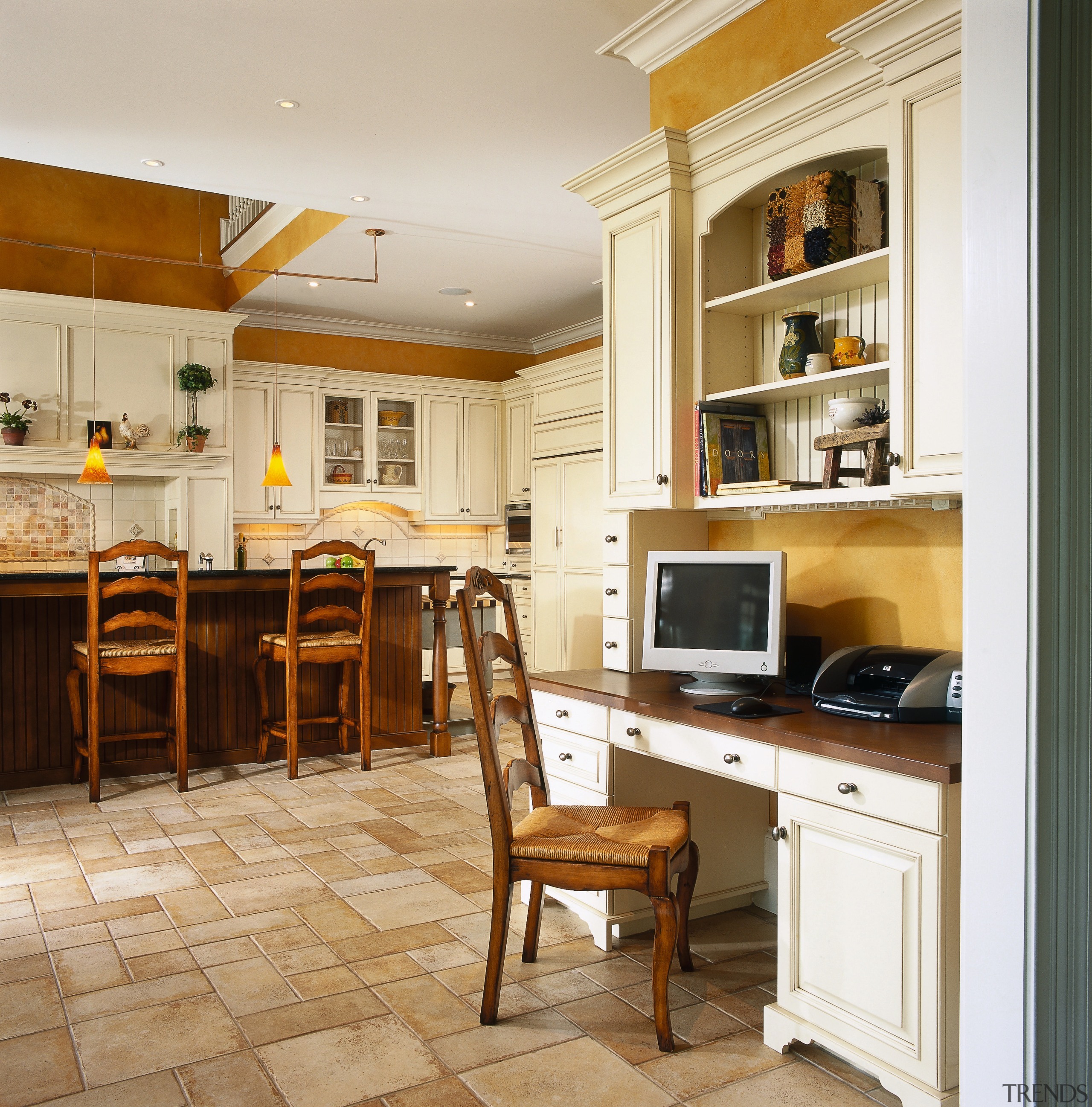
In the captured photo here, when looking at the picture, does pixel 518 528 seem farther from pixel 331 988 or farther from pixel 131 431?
pixel 331 988

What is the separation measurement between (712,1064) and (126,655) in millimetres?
3359

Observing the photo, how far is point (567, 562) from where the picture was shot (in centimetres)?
719

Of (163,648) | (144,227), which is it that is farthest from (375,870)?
(144,227)

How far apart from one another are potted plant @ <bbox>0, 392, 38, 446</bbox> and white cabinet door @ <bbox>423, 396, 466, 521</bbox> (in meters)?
2.94

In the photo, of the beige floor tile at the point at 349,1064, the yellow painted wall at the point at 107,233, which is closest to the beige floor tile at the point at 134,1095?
the beige floor tile at the point at 349,1064

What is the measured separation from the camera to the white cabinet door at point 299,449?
745 cm

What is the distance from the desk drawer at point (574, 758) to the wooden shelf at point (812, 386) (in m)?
1.14

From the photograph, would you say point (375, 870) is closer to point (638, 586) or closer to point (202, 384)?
point (638, 586)

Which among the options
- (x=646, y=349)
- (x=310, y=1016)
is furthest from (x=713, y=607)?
(x=310, y=1016)

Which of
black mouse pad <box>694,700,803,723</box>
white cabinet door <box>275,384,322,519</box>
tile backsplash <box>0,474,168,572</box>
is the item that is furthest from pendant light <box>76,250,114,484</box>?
black mouse pad <box>694,700,803,723</box>

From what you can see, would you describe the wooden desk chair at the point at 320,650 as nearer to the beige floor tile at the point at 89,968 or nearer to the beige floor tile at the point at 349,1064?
the beige floor tile at the point at 89,968

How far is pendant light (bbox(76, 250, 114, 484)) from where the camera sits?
559 centimetres

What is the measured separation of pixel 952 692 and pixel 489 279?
500 cm

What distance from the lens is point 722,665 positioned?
9.07ft
